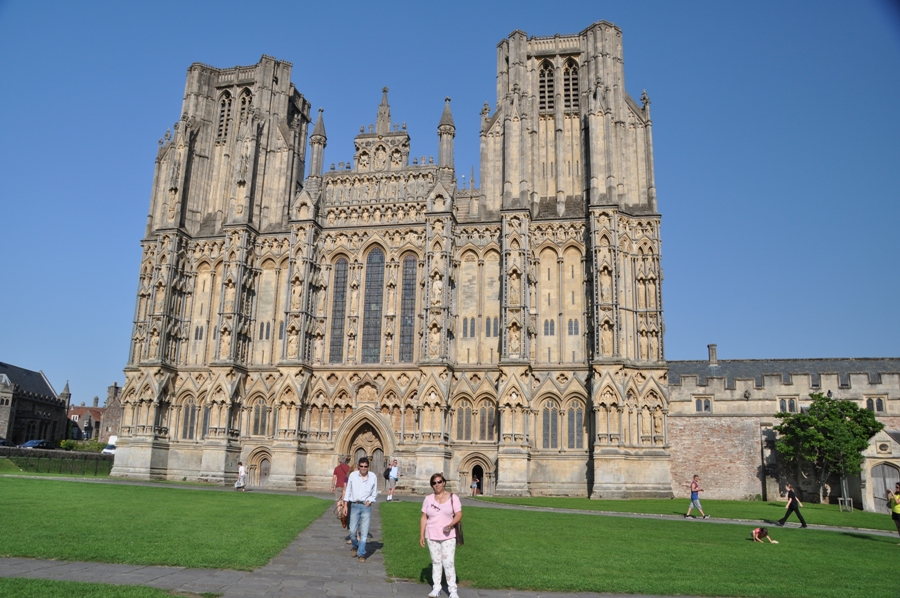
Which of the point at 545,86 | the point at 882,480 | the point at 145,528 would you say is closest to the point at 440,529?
the point at 145,528

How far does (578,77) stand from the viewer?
48.9m

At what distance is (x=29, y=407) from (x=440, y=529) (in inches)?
3481

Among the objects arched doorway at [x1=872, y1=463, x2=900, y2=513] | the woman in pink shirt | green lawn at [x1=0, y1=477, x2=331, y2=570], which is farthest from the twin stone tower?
the woman in pink shirt

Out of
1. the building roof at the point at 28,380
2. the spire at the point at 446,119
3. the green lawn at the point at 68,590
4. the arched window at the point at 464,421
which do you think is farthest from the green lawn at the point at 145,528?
the building roof at the point at 28,380

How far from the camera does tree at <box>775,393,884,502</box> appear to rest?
140ft

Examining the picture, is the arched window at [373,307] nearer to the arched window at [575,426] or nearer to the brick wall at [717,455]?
the arched window at [575,426]

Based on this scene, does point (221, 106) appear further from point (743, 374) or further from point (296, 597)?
point (296, 597)

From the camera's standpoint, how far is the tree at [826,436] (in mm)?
42750

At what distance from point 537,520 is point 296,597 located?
14.4m

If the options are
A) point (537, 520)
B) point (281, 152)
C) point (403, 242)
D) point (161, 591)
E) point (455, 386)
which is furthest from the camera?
point (281, 152)

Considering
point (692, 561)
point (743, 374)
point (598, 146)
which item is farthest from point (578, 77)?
point (692, 561)

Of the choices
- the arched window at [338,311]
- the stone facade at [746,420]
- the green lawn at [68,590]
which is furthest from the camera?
the stone facade at [746,420]

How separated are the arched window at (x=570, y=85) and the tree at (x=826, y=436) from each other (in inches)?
979

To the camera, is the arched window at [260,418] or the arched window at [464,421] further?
the arched window at [260,418]
